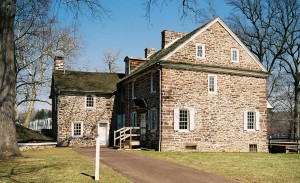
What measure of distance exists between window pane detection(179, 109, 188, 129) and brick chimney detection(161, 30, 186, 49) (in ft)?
25.6

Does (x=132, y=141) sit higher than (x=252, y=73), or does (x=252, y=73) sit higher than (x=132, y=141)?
→ (x=252, y=73)

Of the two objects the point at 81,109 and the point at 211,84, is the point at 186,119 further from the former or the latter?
the point at 81,109

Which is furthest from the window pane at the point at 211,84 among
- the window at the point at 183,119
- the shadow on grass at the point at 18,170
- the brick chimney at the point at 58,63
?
the brick chimney at the point at 58,63

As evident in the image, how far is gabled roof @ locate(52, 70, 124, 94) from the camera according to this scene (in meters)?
29.2

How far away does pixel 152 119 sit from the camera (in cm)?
2308

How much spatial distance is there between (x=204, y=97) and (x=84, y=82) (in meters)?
12.7

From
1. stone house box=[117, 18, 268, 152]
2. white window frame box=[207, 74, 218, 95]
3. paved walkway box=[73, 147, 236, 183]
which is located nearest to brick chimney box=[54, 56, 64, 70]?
stone house box=[117, 18, 268, 152]

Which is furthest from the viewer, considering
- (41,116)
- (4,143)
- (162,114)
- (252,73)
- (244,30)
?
(41,116)

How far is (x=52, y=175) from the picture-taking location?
35.2 feet

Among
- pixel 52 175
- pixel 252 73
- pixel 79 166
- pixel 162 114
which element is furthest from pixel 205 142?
pixel 52 175

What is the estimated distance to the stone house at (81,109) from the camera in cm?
2853

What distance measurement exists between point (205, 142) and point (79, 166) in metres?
12.0

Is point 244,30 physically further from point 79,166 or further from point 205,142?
point 79,166

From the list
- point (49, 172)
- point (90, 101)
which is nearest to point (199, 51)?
point (90, 101)
